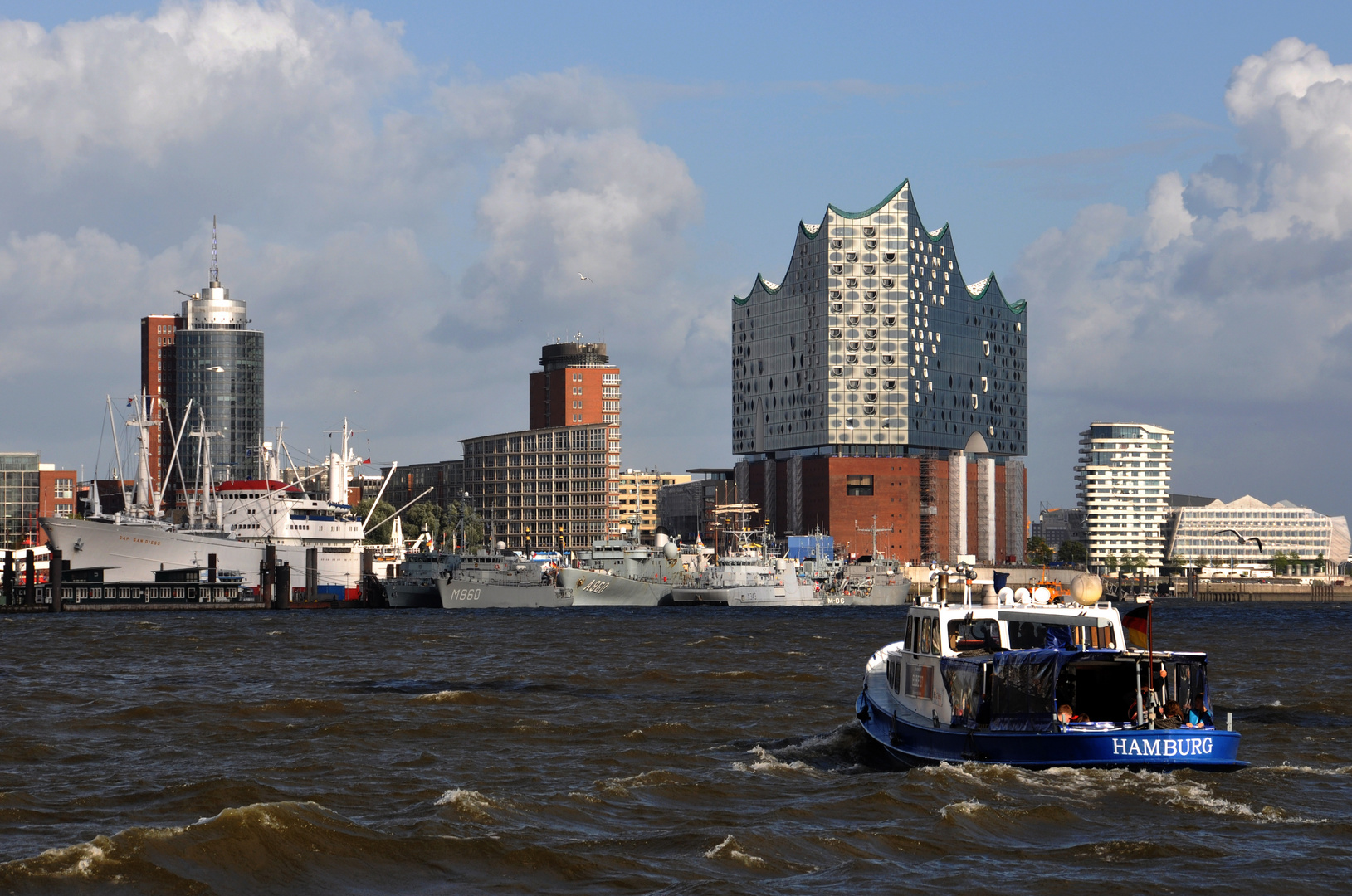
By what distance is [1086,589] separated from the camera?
109ft

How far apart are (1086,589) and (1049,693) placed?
11.3 ft

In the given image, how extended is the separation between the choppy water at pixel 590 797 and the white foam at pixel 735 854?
0.23 ft

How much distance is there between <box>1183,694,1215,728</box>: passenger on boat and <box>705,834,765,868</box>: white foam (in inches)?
400

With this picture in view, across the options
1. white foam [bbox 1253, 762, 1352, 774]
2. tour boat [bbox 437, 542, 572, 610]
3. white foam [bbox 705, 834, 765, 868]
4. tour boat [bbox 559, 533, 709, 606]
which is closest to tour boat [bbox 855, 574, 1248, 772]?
white foam [bbox 1253, 762, 1352, 774]

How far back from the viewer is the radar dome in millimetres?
32938

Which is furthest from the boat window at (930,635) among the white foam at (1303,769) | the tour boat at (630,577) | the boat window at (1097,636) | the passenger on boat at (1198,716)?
the tour boat at (630,577)

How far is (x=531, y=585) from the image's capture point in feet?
566

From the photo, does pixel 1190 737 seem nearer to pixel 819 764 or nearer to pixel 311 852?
pixel 819 764

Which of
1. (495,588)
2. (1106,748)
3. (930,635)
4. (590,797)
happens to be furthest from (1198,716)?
(495,588)

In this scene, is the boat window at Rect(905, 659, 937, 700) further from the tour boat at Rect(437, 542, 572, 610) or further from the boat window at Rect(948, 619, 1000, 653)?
the tour boat at Rect(437, 542, 572, 610)

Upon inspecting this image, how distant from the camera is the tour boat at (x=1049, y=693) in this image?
97.9 ft

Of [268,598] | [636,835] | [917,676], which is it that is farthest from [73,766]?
Answer: [268,598]

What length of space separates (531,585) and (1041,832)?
147 metres

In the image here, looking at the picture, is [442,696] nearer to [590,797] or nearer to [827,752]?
[827,752]
